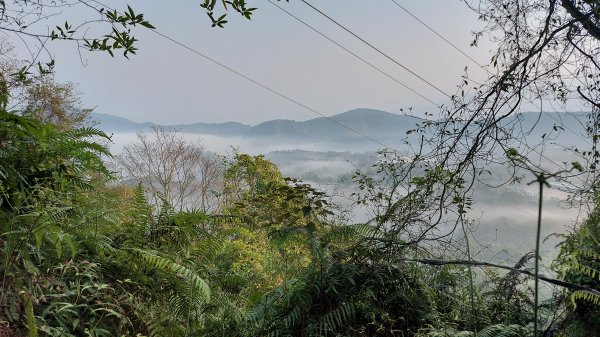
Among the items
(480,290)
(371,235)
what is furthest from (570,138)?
(371,235)

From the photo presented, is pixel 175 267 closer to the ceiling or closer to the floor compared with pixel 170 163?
closer to the ceiling

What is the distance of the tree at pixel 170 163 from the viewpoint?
36.6ft

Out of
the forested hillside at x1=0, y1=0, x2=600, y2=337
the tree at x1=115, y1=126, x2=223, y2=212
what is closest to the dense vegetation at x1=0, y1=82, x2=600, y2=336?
the forested hillside at x1=0, y1=0, x2=600, y2=337

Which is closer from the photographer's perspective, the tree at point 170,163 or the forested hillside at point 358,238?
the forested hillside at point 358,238

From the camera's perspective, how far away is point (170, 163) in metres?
11.3

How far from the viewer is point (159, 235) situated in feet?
6.62

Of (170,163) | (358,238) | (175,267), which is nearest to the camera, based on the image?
(175,267)

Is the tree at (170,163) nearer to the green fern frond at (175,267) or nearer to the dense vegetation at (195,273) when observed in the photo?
the dense vegetation at (195,273)

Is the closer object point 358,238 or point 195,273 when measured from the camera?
point 195,273

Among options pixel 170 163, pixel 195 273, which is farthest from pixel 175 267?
pixel 170 163

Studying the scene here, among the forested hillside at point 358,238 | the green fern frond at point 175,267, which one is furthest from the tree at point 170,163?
the green fern frond at point 175,267

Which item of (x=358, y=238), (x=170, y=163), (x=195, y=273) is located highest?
(x=358, y=238)

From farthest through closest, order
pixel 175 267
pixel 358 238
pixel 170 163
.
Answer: pixel 170 163
pixel 358 238
pixel 175 267

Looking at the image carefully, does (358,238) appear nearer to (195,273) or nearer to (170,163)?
(195,273)
